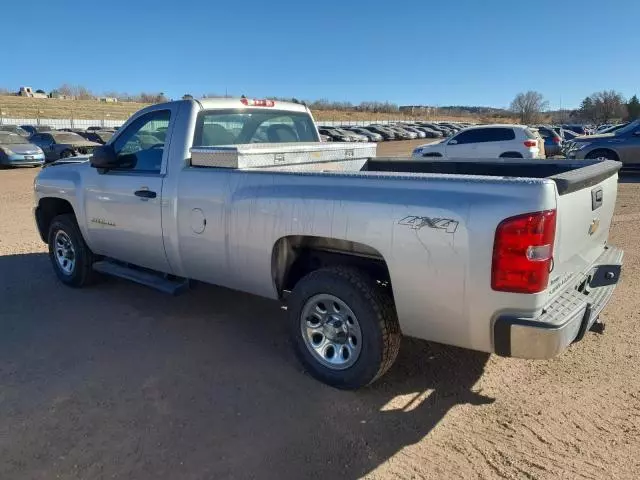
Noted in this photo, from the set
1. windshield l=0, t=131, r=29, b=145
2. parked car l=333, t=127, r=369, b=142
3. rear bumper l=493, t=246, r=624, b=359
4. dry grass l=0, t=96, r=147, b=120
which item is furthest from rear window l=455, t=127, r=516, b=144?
dry grass l=0, t=96, r=147, b=120

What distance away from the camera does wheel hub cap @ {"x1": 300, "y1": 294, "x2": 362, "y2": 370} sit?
11.5 feet

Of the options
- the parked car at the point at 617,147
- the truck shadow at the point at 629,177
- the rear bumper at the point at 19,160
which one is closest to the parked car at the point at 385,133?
the rear bumper at the point at 19,160

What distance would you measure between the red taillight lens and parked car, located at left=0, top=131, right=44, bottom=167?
2301cm

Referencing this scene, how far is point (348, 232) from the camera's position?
3271mm

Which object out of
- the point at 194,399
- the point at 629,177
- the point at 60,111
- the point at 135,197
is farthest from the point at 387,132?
the point at 194,399

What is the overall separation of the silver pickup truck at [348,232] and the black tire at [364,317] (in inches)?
0.4

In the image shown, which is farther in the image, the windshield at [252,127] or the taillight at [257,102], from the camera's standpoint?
the taillight at [257,102]

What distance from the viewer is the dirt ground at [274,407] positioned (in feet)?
9.39

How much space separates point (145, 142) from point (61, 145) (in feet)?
75.2

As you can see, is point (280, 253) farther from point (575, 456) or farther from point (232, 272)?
point (575, 456)

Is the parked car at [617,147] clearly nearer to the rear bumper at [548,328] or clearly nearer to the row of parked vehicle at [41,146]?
the rear bumper at [548,328]

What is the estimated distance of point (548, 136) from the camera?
22.5 meters

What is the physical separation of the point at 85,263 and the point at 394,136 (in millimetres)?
51516

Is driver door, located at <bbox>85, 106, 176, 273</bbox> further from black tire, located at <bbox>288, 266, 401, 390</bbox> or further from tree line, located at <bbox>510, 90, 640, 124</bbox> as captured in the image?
tree line, located at <bbox>510, 90, 640, 124</bbox>
